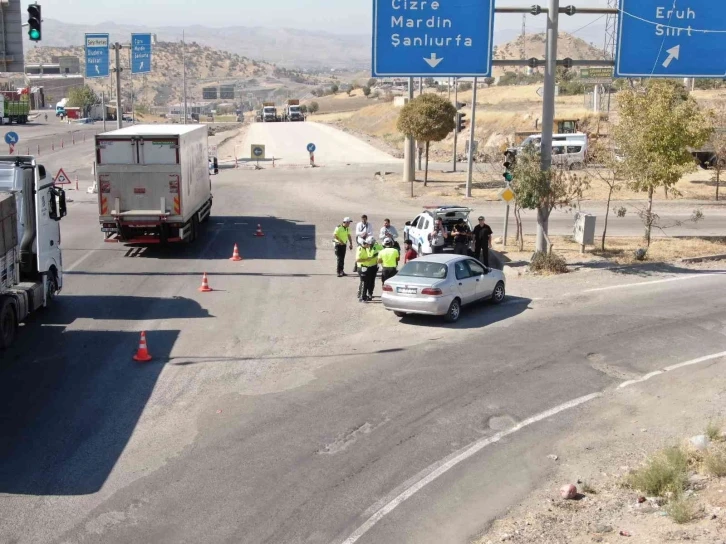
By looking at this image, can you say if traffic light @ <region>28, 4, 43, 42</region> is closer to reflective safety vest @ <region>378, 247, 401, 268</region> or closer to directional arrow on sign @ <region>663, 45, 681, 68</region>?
reflective safety vest @ <region>378, 247, 401, 268</region>

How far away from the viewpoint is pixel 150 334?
17000mm

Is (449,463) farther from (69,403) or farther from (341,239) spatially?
(341,239)

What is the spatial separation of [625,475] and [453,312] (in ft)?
24.9

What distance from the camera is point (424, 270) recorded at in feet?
59.5

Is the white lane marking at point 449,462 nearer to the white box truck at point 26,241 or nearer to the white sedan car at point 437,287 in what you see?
the white sedan car at point 437,287

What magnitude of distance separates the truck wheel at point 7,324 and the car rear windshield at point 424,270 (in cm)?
762

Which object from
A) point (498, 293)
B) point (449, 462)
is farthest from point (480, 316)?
point (449, 462)

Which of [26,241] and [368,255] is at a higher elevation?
[26,241]

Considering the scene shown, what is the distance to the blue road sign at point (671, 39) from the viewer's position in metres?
20.5

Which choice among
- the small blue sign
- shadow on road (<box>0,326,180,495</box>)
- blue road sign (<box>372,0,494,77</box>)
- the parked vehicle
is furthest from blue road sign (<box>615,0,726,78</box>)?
the small blue sign

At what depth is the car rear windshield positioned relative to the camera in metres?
17.9

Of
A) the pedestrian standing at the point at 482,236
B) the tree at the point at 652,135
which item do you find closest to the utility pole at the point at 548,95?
the pedestrian standing at the point at 482,236

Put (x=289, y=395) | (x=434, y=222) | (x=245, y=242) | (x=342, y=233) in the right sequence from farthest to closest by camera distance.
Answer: (x=245, y=242) → (x=434, y=222) → (x=342, y=233) → (x=289, y=395)

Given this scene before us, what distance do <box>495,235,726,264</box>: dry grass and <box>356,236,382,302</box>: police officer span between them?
20.1ft
